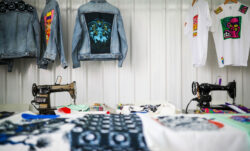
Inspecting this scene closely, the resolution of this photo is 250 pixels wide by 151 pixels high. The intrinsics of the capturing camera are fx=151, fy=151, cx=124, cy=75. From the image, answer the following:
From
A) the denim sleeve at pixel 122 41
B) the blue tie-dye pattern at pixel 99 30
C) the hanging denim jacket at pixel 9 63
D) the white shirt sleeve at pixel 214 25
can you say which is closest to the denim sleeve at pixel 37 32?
the hanging denim jacket at pixel 9 63

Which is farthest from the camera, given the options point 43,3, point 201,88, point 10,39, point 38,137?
point 43,3

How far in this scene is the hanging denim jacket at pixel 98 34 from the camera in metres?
1.87

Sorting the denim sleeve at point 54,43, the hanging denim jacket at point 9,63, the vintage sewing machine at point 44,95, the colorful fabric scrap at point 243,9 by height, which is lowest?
the vintage sewing machine at point 44,95

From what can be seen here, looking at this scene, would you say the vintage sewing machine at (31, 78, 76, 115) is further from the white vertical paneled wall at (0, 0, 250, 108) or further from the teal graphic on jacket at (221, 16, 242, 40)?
the teal graphic on jacket at (221, 16, 242, 40)

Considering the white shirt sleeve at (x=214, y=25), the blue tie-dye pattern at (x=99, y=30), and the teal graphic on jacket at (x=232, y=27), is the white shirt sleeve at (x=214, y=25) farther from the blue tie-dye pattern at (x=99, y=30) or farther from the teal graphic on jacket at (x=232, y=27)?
the blue tie-dye pattern at (x=99, y=30)

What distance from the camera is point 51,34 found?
1837 millimetres

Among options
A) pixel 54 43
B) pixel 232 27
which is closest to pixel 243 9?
pixel 232 27

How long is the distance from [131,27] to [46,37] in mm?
1134

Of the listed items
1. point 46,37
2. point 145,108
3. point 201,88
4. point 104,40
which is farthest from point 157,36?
point 46,37

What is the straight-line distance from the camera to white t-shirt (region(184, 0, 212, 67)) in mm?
1859

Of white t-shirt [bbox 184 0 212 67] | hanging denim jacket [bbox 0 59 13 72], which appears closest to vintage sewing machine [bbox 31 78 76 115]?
hanging denim jacket [bbox 0 59 13 72]

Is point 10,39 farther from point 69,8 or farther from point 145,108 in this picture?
point 145,108

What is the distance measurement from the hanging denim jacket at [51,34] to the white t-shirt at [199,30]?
1649mm

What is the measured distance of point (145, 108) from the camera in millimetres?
1583
